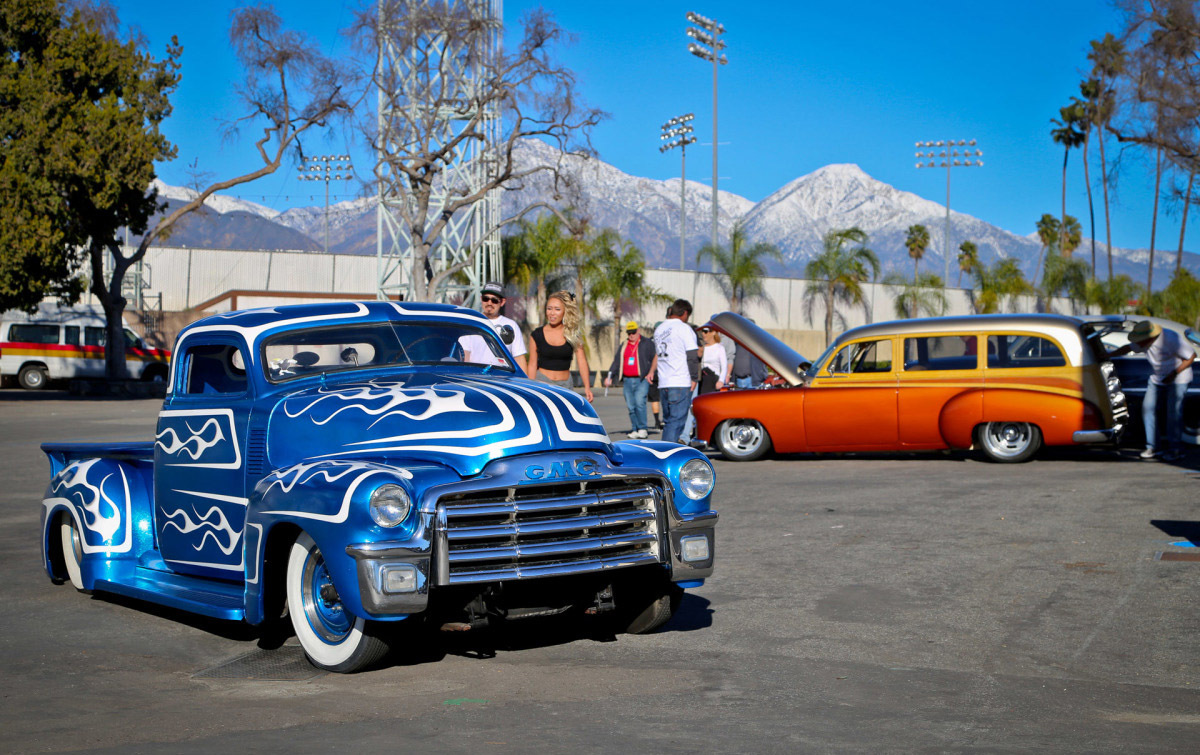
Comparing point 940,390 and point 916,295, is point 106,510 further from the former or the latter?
point 916,295

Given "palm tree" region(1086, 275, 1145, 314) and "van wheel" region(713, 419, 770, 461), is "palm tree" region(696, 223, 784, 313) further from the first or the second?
"van wheel" region(713, 419, 770, 461)

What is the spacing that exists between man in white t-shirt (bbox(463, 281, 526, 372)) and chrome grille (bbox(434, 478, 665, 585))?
1706 mm

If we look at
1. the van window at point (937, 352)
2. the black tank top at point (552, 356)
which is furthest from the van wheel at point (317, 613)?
the van window at point (937, 352)

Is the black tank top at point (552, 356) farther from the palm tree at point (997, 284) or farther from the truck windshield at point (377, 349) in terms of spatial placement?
the palm tree at point (997, 284)

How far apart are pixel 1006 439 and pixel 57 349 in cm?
3028

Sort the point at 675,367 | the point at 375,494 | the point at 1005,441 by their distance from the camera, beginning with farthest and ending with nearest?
1. the point at 1005,441
2. the point at 675,367
3. the point at 375,494

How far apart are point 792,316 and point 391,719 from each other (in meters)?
47.9

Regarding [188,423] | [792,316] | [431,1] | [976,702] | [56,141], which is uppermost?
[431,1]

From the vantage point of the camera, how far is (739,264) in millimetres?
48688

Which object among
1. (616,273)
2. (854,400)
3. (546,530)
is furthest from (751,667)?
(616,273)

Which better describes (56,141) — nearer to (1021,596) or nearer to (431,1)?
(431,1)

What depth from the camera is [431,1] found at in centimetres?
3447

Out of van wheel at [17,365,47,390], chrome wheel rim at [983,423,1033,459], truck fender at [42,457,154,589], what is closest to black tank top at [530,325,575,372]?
truck fender at [42,457,154,589]

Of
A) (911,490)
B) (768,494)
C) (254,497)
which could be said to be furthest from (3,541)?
(911,490)
